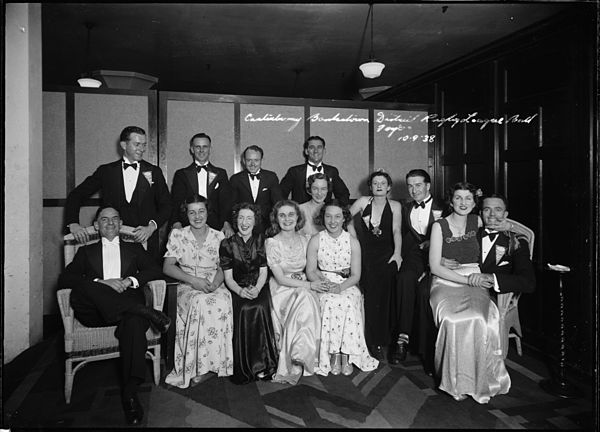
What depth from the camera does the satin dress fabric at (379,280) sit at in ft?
12.1

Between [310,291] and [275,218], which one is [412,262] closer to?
[310,291]

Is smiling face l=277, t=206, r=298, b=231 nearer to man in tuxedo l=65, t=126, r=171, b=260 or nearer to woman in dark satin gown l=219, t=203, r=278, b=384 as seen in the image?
woman in dark satin gown l=219, t=203, r=278, b=384

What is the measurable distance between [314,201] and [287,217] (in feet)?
2.09

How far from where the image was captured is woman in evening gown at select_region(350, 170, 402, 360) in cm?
371

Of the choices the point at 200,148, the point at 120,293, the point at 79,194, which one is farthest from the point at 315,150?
the point at 120,293

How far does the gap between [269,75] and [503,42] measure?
170 inches

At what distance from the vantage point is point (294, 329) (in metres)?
3.19

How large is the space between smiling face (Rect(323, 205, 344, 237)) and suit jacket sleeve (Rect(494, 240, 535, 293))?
121 cm

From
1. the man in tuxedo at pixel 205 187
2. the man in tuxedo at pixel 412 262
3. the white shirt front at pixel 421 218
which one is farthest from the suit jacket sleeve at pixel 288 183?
the white shirt front at pixel 421 218

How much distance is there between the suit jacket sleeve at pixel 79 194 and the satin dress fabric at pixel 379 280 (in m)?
2.56

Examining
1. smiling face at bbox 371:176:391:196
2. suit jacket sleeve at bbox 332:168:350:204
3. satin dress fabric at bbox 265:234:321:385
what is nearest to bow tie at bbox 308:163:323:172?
suit jacket sleeve at bbox 332:168:350:204

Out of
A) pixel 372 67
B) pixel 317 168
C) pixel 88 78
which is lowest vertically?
pixel 317 168

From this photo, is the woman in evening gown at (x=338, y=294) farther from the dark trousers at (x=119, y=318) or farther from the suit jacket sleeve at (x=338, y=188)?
the dark trousers at (x=119, y=318)

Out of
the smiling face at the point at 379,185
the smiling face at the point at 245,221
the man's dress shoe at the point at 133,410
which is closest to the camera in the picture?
the man's dress shoe at the point at 133,410
